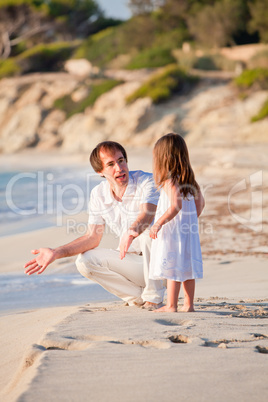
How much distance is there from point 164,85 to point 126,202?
868 inches

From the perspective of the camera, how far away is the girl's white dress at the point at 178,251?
12.8ft

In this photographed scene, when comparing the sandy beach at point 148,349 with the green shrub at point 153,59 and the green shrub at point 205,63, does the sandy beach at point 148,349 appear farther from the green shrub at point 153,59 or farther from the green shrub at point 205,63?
the green shrub at point 153,59

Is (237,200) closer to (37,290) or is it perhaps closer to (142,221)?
(37,290)

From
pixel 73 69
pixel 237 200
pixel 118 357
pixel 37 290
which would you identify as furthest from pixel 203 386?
pixel 73 69

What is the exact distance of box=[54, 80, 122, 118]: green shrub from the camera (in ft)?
91.2

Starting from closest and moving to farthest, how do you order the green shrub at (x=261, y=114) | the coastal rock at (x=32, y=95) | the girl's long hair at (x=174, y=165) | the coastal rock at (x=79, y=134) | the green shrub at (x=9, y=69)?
the girl's long hair at (x=174, y=165) → the green shrub at (x=261, y=114) → the coastal rock at (x=79, y=134) → the coastal rock at (x=32, y=95) → the green shrub at (x=9, y=69)

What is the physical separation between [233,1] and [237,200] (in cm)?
2404

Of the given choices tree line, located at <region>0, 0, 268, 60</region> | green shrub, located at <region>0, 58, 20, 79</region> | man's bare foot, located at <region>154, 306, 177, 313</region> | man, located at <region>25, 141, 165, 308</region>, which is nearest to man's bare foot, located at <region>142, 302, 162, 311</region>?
man, located at <region>25, 141, 165, 308</region>

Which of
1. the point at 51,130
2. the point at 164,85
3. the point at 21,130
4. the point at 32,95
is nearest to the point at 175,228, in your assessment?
the point at 164,85

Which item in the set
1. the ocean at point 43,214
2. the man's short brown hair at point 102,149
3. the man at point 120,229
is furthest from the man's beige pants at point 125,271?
the ocean at point 43,214

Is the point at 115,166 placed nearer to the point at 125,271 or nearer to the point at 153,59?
the point at 125,271

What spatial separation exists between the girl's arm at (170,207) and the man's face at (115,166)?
31cm

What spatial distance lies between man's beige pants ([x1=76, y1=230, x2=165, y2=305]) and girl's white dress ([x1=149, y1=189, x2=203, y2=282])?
0.14 meters

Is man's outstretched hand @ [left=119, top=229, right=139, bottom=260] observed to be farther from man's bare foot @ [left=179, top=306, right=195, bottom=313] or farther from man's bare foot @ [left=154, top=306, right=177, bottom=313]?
man's bare foot @ [left=179, top=306, right=195, bottom=313]
